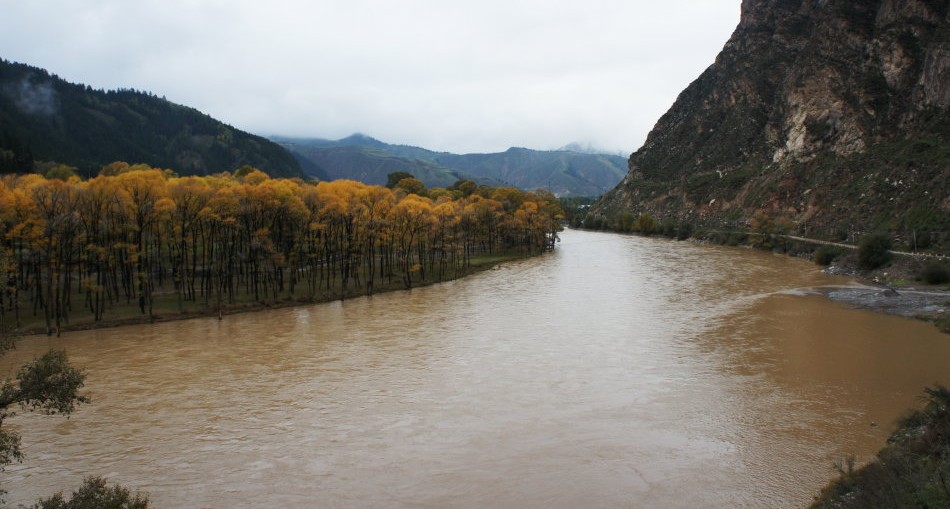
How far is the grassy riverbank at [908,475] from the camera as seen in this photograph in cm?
1077

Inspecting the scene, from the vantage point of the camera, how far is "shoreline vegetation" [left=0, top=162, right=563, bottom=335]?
3991 cm

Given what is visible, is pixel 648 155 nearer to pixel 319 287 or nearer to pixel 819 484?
pixel 319 287

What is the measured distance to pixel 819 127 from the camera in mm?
109875

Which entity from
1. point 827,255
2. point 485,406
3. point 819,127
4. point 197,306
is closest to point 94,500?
point 485,406

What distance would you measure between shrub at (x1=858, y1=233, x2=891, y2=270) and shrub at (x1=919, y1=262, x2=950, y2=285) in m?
9.41

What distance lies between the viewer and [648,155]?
583ft

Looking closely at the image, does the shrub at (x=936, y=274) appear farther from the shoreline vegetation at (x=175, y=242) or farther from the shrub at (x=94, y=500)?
the shrub at (x=94, y=500)

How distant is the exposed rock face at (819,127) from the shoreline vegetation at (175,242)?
6277 cm

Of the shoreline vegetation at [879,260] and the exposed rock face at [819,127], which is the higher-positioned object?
the exposed rock face at [819,127]

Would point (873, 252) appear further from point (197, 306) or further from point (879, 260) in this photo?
point (197, 306)

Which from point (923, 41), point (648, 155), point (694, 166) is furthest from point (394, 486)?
point (648, 155)

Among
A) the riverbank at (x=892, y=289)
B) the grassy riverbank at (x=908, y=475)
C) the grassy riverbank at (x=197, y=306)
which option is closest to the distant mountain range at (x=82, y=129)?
the grassy riverbank at (x=197, y=306)

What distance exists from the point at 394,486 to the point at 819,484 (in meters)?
12.8

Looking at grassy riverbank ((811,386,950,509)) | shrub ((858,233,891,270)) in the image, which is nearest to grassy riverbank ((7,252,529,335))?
grassy riverbank ((811,386,950,509))
